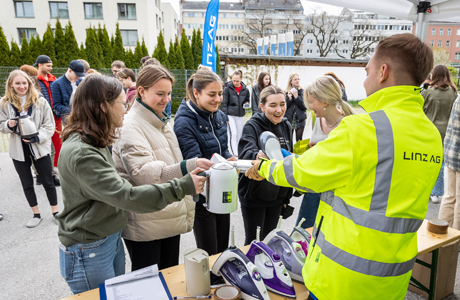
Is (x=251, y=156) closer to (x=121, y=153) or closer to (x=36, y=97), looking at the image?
(x=121, y=153)

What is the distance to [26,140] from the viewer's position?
333 centimetres

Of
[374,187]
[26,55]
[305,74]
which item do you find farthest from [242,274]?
[305,74]

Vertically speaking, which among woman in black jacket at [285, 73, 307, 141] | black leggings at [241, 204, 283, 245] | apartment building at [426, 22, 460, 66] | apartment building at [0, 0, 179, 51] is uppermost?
apartment building at [426, 22, 460, 66]

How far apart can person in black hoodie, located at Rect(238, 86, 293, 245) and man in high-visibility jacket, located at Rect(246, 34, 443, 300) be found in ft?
3.36

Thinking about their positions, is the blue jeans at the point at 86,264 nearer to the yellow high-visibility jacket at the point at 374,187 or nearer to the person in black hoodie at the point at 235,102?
the yellow high-visibility jacket at the point at 374,187

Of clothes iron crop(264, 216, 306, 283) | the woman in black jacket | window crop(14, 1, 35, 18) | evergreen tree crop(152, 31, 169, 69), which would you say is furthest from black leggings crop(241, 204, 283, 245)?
window crop(14, 1, 35, 18)

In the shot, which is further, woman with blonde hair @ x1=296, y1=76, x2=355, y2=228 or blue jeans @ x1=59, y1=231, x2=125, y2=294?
woman with blonde hair @ x1=296, y1=76, x2=355, y2=228

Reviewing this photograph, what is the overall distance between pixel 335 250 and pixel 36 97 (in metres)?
3.77

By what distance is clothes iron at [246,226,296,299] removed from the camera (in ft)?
4.63

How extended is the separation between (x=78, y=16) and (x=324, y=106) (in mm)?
24555

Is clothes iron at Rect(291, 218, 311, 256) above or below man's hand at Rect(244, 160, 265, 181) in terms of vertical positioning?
below

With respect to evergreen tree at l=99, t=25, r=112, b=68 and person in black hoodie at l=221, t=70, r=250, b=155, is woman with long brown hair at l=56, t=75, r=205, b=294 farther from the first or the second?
evergreen tree at l=99, t=25, r=112, b=68

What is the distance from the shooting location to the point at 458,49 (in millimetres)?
58031

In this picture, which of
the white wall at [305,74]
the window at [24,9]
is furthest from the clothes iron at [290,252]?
the window at [24,9]
